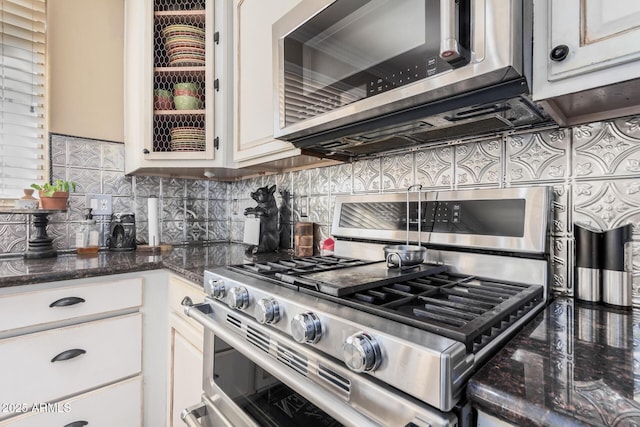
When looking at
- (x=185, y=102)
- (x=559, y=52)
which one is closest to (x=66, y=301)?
(x=185, y=102)

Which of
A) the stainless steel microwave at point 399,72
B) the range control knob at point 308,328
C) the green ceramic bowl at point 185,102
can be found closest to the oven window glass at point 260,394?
the range control knob at point 308,328

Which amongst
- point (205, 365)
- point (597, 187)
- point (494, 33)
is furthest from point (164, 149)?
point (597, 187)

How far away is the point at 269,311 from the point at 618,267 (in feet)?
2.78

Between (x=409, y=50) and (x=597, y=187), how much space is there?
605 millimetres

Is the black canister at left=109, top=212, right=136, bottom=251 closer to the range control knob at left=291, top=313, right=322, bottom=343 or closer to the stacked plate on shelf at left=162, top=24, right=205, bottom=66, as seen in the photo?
the stacked plate on shelf at left=162, top=24, right=205, bottom=66

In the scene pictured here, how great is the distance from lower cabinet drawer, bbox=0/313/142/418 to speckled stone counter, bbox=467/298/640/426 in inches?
56.0

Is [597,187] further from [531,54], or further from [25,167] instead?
[25,167]

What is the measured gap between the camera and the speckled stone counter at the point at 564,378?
37 cm

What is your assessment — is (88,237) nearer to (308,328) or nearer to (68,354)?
(68,354)

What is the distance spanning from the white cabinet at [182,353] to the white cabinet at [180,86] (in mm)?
696

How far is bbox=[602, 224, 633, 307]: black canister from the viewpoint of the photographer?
77 centimetres

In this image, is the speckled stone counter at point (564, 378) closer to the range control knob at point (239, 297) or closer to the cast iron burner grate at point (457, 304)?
the cast iron burner grate at point (457, 304)

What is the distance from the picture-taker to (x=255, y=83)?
1.49m

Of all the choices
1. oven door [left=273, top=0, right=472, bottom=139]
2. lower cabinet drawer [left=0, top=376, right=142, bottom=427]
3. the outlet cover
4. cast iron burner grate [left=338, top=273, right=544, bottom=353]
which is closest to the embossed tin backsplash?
the outlet cover
